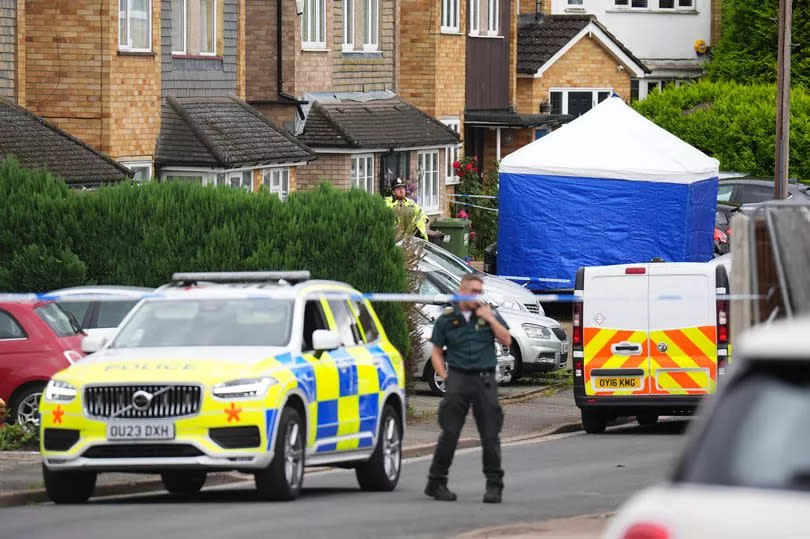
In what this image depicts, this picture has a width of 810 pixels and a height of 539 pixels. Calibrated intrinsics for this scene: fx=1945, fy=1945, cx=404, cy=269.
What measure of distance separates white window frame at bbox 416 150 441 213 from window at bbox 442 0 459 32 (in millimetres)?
3177

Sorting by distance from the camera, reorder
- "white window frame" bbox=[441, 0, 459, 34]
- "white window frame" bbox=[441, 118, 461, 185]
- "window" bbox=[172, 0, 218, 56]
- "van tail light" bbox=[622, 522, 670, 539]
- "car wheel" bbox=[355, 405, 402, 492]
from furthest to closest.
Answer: "white window frame" bbox=[441, 0, 459, 34] < "white window frame" bbox=[441, 118, 461, 185] < "window" bbox=[172, 0, 218, 56] < "car wheel" bbox=[355, 405, 402, 492] < "van tail light" bbox=[622, 522, 670, 539]

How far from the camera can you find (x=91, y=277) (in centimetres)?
2147

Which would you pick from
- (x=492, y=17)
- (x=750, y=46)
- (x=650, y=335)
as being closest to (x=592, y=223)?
(x=650, y=335)

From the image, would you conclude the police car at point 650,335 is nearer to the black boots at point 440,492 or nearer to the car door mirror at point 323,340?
the black boots at point 440,492

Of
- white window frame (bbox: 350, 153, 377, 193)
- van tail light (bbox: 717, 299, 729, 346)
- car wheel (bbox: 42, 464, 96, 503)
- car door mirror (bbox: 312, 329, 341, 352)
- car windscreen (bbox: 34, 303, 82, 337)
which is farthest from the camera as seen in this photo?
white window frame (bbox: 350, 153, 377, 193)

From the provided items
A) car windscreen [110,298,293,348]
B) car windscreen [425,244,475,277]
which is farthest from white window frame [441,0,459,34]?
car windscreen [110,298,293,348]

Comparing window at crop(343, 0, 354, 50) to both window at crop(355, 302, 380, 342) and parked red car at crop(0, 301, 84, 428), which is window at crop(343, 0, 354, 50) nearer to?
parked red car at crop(0, 301, 84, 428)

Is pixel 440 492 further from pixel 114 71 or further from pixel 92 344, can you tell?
pixel 114 71

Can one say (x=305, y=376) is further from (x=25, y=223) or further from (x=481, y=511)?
(x=25, y=223)

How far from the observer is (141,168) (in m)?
30.6

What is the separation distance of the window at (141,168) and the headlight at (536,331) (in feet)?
26.6

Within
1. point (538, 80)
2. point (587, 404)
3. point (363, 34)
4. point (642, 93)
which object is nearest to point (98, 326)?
point (587, 404)

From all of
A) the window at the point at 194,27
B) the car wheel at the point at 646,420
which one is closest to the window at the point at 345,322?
the car wheel at the point at 646,420

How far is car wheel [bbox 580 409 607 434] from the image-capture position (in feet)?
68.4
